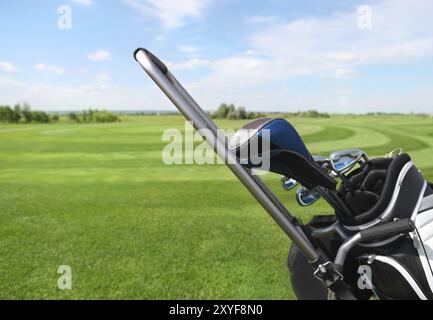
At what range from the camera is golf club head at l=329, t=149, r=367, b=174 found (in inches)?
82.5

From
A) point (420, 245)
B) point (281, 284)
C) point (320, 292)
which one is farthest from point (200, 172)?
point (420, 245)

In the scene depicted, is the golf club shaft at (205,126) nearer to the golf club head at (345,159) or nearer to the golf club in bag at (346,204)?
the golf club in bag at (346,204)

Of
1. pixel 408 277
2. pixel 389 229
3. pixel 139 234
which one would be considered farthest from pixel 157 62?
A: pixel 139 234

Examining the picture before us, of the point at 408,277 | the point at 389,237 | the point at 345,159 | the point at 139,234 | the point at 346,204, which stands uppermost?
the point at 345,159

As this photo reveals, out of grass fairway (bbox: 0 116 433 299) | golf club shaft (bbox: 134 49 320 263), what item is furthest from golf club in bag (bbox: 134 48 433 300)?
grass fairway (bbox: 0 116 433 299)

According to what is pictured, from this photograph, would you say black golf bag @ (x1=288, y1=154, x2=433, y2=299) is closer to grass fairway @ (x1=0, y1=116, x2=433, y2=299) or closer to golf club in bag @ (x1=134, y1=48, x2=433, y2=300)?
golf club in bag @ (x1=134, y1=48, x2=433, y2=300)

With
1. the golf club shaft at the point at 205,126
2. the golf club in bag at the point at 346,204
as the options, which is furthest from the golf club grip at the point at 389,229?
the golf club shaft at the point at 205,126

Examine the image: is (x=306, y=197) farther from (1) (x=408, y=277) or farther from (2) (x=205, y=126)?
(2) (x=205, y=126)

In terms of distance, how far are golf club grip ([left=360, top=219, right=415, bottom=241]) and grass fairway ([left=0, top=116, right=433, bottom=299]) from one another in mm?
1473

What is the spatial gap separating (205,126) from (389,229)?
977mm

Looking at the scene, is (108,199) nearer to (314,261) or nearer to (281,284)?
(281,284)

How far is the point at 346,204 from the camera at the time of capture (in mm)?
2104

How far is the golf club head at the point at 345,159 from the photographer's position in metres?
2.10

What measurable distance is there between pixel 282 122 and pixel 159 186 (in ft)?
20.1
